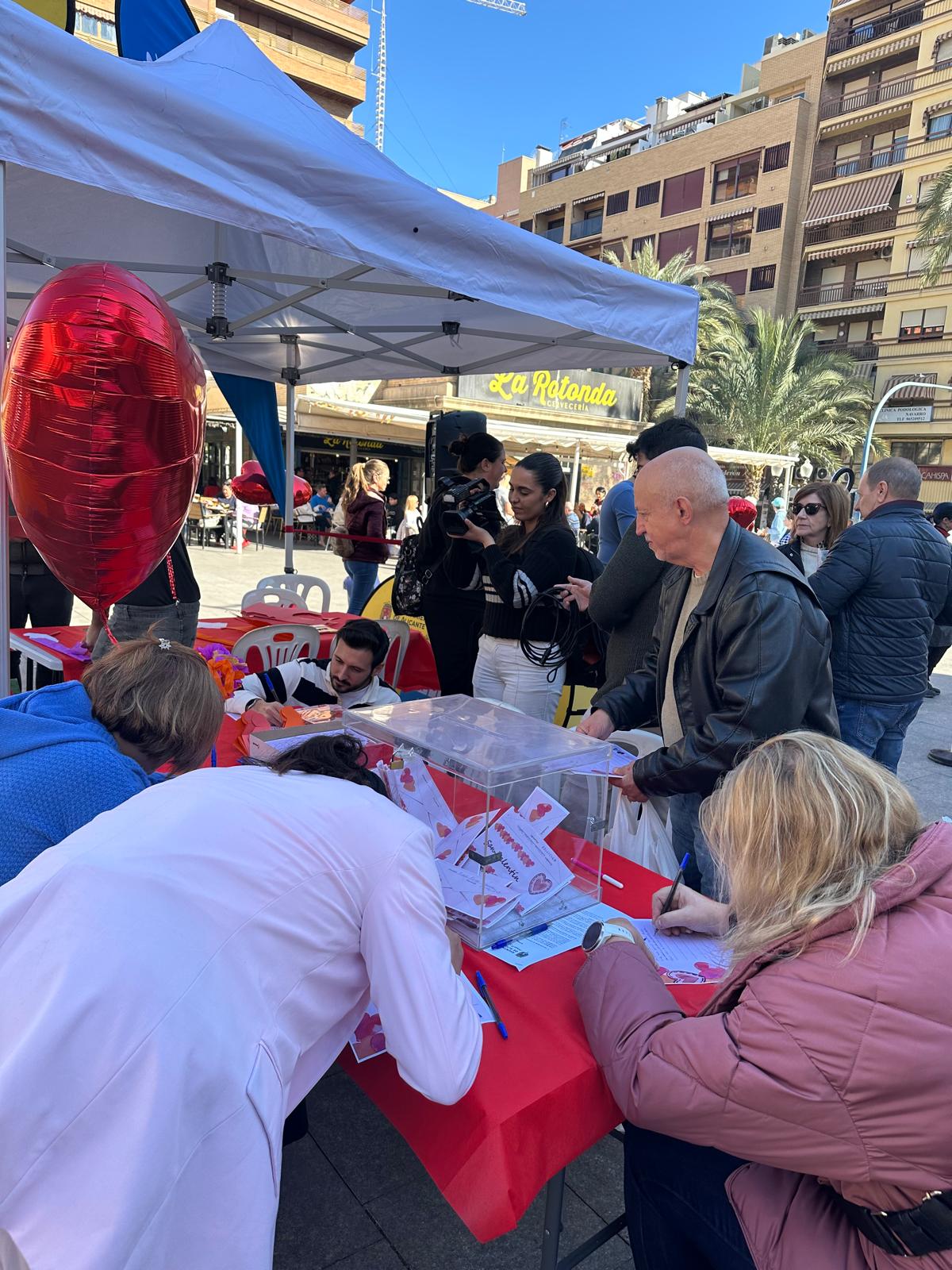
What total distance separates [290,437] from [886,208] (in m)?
34.6

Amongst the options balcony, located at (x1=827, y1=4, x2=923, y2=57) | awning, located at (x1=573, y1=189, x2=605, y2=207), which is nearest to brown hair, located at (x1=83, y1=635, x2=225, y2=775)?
balcony, located at (x1=827, y1=4, x2=923, y2=57)

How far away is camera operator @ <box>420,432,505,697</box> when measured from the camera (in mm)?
3510

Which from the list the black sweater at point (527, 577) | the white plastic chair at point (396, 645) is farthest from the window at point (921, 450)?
the black sweater at point (527, 577)

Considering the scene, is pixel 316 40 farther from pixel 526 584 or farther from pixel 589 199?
pixel 526 584

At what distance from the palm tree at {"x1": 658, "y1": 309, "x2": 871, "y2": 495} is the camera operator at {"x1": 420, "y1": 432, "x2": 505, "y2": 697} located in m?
22.4

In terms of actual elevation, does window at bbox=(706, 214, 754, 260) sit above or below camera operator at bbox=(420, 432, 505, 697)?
above

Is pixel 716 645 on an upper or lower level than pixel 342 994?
upper

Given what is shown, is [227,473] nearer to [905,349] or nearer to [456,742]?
[456,742]

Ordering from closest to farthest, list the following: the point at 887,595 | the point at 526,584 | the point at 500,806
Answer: the point at 500,806
the point at 526,584
the point at 887,595

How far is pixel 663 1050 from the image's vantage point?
3.66ft

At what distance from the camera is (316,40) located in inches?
1109

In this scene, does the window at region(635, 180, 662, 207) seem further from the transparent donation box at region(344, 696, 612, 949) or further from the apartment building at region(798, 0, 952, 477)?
the transparent donation box at region(344, 696, 612, 949)

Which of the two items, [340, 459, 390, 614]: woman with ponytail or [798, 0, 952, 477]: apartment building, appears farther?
[798, 0, 952, 477]: apartment building

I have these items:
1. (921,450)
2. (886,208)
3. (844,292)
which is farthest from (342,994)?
(844,292)
